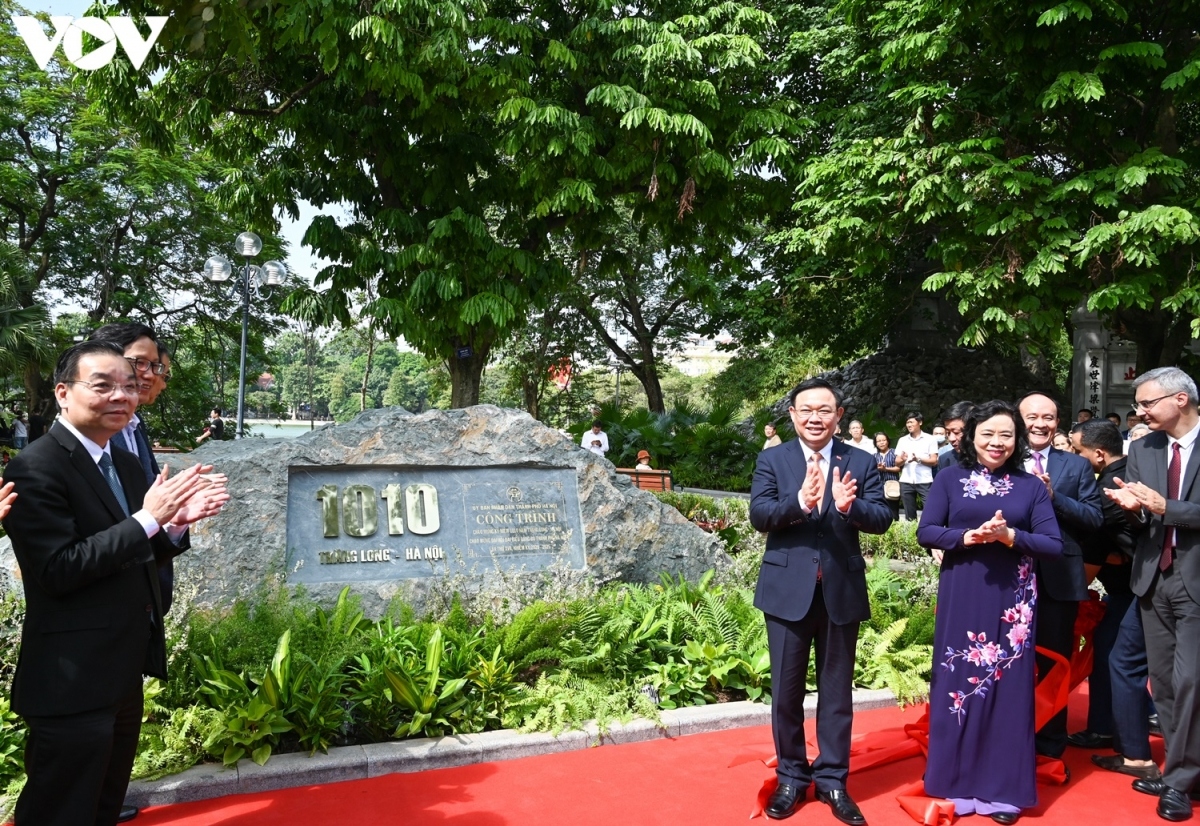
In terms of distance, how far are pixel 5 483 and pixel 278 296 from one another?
24.1m

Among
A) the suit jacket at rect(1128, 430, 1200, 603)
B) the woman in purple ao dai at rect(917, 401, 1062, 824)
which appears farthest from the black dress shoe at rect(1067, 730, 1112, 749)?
the woman in purple ao dai at rect(917, 401, 1062, 824)

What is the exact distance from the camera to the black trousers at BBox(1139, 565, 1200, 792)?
4082mm

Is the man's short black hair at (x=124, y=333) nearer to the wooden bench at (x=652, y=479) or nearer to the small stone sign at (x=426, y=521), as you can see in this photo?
the small stone sign at (x=426, y=521)

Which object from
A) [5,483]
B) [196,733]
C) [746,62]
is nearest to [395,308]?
[746,62]

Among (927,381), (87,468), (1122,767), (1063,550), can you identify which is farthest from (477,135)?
(927,381)

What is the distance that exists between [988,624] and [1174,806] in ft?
3.70

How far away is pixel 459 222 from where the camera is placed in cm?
1343

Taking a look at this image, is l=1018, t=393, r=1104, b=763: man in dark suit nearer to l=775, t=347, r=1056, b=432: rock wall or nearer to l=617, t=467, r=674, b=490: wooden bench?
l=617, t=467, r=674, b=490: wooden bench

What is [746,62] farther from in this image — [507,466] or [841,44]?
[507,466]

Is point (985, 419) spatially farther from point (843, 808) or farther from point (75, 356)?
point (75, 356)

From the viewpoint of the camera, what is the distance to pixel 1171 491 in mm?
4324

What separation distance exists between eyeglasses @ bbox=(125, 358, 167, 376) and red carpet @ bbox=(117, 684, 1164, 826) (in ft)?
6.54

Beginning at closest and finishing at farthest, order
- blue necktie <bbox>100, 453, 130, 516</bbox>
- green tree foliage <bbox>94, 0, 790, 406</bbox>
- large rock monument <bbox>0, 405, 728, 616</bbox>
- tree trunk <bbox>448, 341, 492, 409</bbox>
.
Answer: blue necktie <bbox>100, 453, 130, 516</bbox>
large rock monument <bbox>0, 405, 728, 616</bbox>
green tree foliage <bbox>94, 0, 790, 406</bbox>
tree trunk <bbox>448, 341, 492, 409</bbox>

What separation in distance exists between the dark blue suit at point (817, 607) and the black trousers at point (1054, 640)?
1.29 metres
